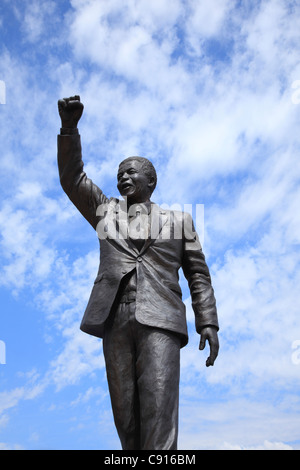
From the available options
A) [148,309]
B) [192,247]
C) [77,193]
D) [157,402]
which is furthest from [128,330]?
[77,193]

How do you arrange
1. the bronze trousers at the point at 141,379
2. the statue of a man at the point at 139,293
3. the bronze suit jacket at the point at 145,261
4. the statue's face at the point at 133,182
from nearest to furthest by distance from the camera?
the bronze trousers at the point at 141,379 → the statue of a man at the point at 139,293 → the bronze suit jacket at the point at 145,261 → the statue's face at the point at 133,182

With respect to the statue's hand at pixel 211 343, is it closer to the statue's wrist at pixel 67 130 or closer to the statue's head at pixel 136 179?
the statue's head at pixel 136 179

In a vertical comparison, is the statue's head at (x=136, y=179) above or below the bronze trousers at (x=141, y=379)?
above

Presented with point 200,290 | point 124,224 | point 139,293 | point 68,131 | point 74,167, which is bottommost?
point 139,293

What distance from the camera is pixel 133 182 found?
23.7 feet

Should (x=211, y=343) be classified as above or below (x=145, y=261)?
below

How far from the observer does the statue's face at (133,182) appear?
7.22 metres

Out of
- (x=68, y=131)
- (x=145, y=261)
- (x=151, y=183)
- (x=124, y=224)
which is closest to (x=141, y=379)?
(x=145, y=261)

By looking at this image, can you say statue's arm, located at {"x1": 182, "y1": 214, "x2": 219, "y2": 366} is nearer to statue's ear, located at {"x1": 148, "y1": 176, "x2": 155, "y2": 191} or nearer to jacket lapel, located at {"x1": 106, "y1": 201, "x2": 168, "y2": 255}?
jacket lapel, located at {"x1": 106, "y1": 201, "x2": 168, "y2": 255}

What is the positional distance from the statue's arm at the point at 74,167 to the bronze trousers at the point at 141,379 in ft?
4.46

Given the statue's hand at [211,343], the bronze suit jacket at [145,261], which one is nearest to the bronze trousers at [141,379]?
the bronze suit jacket at [145,261]

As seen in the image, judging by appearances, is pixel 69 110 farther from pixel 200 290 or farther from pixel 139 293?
pixel 200 290

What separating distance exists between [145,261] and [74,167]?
142 cm
